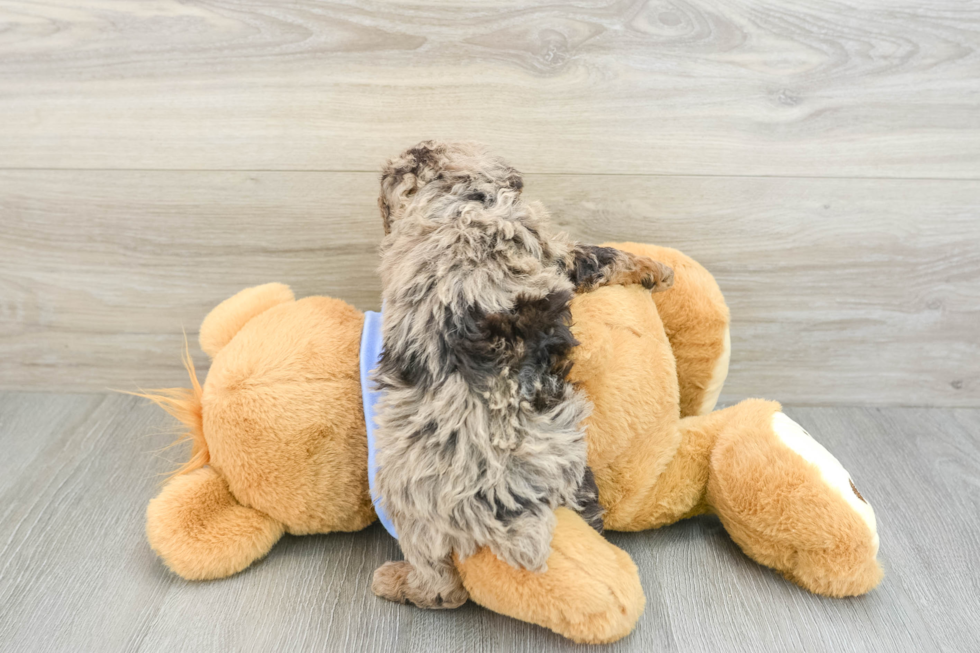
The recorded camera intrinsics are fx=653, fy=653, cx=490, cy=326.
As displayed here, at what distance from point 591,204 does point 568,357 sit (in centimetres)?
34

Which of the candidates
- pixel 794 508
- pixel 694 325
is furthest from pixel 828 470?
pixel 694 325

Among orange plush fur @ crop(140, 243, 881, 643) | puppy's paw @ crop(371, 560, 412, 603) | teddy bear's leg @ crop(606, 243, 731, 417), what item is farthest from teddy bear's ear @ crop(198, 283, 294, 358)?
teddy bear's leg @ crop(606, 243, 731, 417)

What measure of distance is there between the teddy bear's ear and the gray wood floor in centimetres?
21

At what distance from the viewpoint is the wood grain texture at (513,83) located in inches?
30.9

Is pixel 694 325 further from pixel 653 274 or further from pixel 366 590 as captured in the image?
pixel 366 590

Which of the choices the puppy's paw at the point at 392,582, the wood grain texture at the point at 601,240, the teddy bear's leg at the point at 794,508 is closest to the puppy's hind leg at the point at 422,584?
the puppy's paw at the point at 392,582

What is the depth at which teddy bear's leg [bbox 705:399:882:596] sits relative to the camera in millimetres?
609

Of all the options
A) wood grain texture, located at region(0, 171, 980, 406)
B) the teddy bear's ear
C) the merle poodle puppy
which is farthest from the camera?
wood grain texture, located at region(0, 171, 980, 406)

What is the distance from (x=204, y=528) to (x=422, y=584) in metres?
0.23

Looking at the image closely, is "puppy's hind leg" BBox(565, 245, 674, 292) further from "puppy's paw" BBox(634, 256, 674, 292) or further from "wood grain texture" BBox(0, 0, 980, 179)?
"wood grain texture" BBox(0, 0, 980, 179)

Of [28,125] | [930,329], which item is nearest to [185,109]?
[28,125]

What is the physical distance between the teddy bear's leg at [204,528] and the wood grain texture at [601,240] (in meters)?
0.33

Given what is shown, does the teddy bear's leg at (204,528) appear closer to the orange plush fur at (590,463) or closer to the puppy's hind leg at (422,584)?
the orange plush fur at (590,463)

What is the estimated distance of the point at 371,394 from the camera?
2.01 ft
